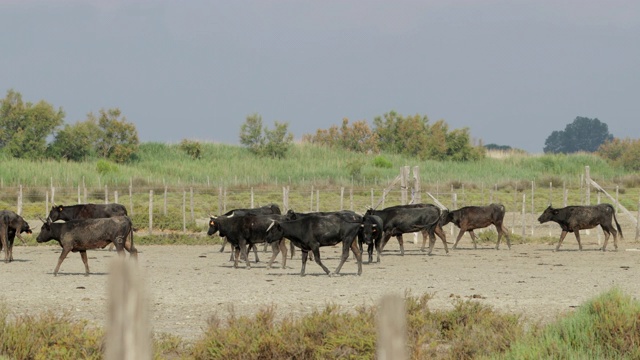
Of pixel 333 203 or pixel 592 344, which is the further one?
pixel 333 203

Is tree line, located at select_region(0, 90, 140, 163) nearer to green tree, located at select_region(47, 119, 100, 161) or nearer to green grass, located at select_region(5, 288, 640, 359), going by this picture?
green tree, located at select_region(47, 119, 100, 161)

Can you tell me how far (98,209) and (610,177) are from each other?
43962mm

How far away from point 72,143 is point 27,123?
338 centimetres

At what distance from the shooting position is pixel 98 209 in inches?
1113

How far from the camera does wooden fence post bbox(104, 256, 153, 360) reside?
2279 mm

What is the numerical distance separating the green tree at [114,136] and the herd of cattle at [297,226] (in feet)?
121

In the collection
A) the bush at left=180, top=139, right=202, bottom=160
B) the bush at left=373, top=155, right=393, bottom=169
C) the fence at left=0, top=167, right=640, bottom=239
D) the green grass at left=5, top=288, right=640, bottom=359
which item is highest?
the bush at left=180, top=139, right=202, bottom=160

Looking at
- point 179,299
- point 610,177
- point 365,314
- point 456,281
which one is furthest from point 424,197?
point 365,314

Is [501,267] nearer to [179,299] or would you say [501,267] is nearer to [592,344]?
[179,299]

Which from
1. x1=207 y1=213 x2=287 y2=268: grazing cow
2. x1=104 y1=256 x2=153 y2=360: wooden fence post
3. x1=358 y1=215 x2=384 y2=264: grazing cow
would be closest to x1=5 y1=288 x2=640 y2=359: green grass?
x1=104 y1=256 x2=153 y2=360: wooden fence post

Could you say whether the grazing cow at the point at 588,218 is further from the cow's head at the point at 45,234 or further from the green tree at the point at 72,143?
the green tree at the point at 72,143

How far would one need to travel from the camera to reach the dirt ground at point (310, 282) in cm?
1387

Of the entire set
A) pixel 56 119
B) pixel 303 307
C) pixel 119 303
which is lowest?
pixel 303 307

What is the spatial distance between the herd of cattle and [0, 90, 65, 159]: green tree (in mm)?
35204
